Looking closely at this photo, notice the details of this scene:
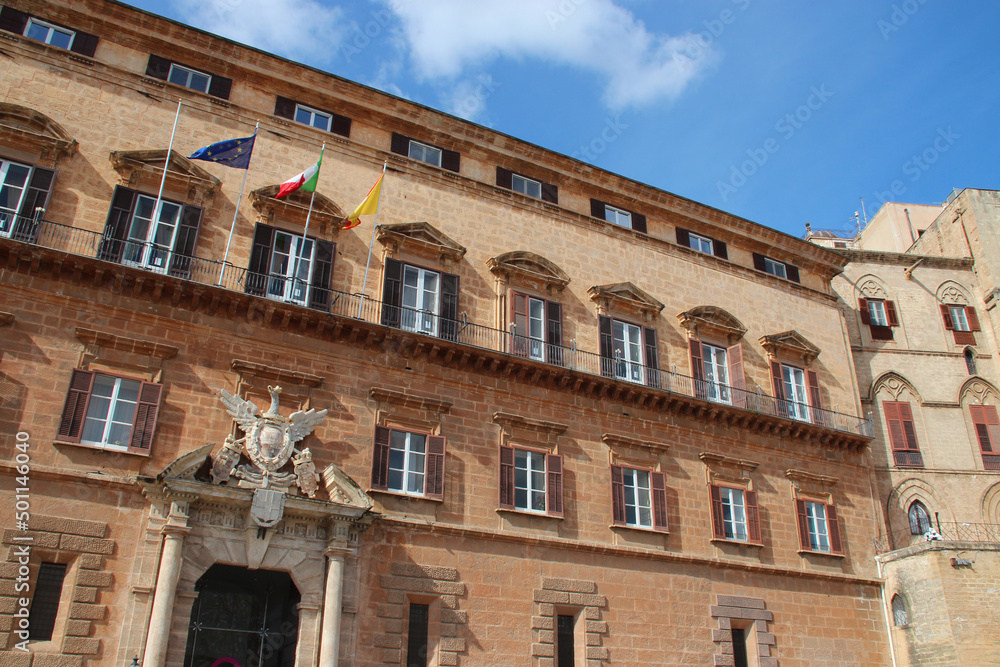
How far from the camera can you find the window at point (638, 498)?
19594mm

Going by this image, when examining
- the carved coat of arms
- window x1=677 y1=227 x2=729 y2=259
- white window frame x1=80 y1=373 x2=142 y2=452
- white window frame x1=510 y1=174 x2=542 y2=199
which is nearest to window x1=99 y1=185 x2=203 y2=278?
white window frame x1=80 y1=373 x2=142 y2=452

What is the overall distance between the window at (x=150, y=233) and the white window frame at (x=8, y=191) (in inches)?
62.6

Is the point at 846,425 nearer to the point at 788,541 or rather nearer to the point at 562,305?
the point at 788,541

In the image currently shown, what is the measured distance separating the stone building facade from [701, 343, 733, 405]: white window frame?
128 mm

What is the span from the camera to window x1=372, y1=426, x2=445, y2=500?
56.7 feet

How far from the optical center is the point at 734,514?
2133cm

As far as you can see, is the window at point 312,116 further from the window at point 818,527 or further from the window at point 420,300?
the window at point 818,527

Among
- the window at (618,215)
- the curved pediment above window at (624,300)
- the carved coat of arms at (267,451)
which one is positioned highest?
the window at (618,215)

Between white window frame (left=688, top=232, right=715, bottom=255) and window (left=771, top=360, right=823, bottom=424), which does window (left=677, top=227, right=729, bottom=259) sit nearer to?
white window frame (left=688, top=232, right=715, bottom=255)

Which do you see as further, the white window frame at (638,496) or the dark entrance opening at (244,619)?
the white window frame at (638,496)

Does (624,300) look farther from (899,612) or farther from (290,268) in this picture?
(899,612)

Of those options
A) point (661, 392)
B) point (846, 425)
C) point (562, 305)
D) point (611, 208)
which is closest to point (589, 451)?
point (661, 392)

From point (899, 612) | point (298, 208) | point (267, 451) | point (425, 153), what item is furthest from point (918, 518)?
point (298, 208)

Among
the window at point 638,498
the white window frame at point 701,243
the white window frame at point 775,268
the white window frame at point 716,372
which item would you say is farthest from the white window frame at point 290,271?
the white window frame at point 775,268
